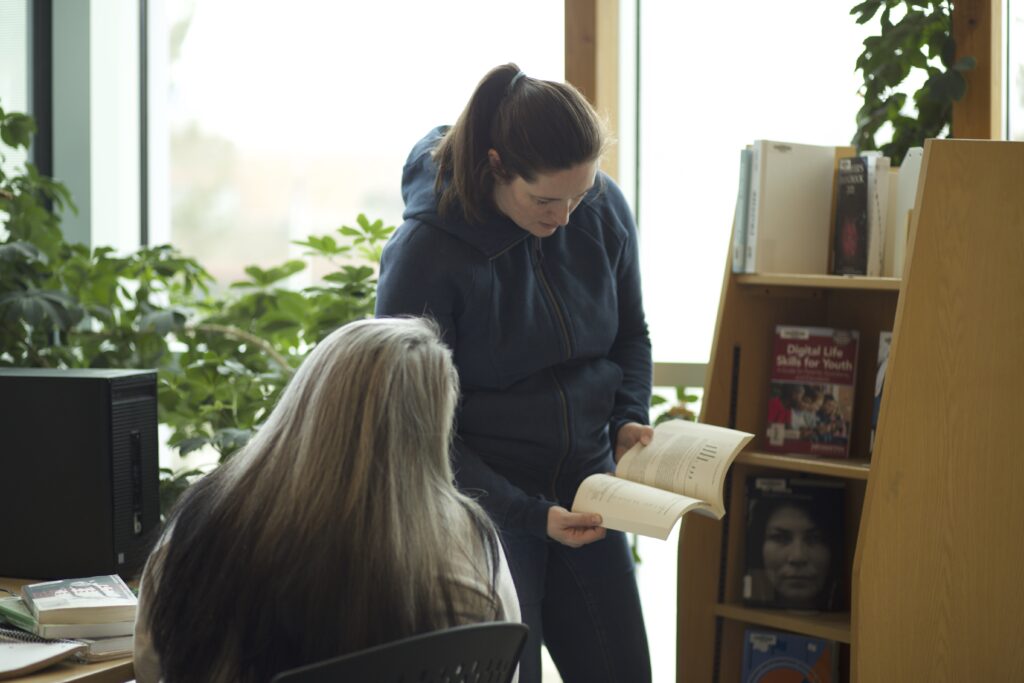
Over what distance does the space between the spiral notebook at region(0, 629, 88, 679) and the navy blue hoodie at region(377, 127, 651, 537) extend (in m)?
0.67

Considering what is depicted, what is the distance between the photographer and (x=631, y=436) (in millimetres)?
2059

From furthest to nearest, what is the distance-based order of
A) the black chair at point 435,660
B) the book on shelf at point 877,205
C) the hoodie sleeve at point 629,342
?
the book on shelf at point 877,205 < the hoodie sleeve at point 629,342 < the black chair at point 435,660

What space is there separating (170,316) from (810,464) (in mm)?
1549

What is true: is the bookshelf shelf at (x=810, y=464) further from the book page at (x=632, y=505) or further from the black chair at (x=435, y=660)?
the black chair at (x=435, y=660)

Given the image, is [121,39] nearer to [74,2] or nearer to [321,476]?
[74,2]

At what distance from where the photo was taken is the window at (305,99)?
332 cm

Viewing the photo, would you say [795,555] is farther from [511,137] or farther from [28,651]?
[28,651]

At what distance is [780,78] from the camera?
2.98 meters

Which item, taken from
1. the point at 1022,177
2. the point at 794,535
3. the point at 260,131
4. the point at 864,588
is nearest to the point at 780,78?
the point at 1022,177

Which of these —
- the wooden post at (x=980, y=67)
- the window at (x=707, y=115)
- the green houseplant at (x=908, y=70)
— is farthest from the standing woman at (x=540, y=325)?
the window at (x=707, y=115)

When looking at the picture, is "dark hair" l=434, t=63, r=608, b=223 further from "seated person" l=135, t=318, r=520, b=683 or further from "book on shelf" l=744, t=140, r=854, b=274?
"book on shelf" l=744, t=140, r=854, b=274

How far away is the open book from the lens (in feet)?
5.81

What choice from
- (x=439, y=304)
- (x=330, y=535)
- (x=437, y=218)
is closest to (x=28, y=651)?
(x=330, y=535)

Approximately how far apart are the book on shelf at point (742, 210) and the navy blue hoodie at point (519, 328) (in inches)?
17.0
